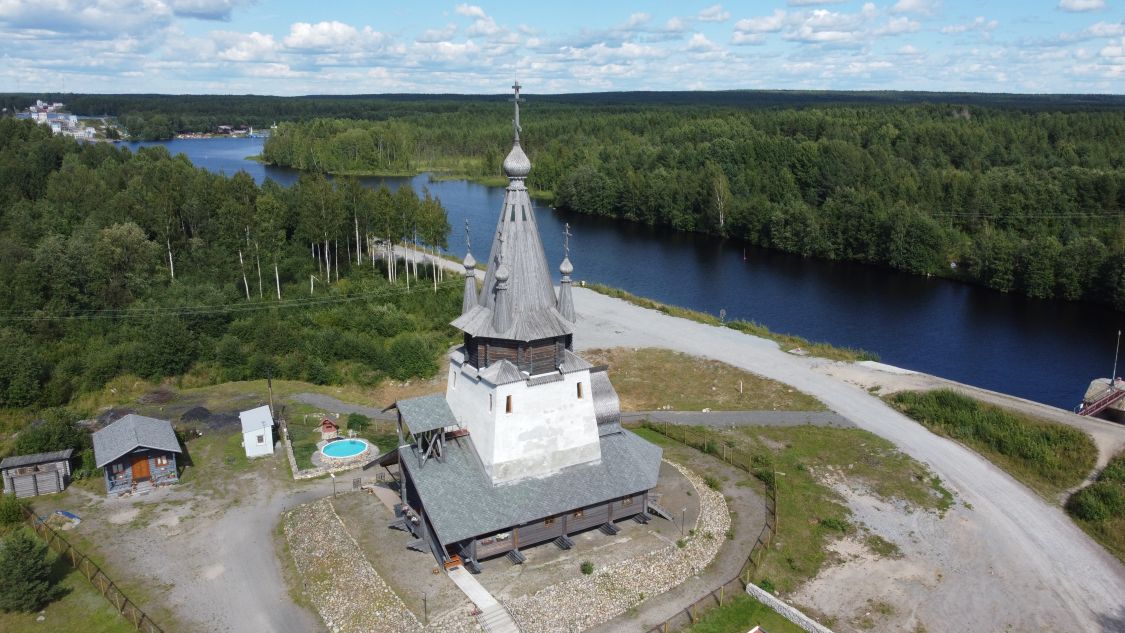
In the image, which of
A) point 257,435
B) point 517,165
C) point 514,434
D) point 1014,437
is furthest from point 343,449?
point 1014,437

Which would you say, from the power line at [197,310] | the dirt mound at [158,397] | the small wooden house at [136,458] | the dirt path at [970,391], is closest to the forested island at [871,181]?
the power line at [197,310]

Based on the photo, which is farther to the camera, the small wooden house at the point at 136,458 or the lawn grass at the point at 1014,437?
the lawn grass at the point at 1014,437

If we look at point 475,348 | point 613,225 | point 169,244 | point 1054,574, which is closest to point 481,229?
point 613,225

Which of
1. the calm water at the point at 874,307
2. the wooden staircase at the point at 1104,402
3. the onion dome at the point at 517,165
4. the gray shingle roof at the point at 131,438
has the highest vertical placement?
the onion dome at the point at 517,165

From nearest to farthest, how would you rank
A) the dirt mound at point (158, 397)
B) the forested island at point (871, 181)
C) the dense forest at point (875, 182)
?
the dirt mound at point (158, 397) < the dense forest at point (875, 182) < the forested island at point (871, 181)

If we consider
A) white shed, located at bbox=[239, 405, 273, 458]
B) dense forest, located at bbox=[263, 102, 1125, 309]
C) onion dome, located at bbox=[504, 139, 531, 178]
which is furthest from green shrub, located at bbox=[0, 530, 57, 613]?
dense forest, located at bbox=[263, 102, 1125, 309]

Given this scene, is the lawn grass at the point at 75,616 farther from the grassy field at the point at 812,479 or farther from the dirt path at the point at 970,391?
the dirt path at the point at 970,391

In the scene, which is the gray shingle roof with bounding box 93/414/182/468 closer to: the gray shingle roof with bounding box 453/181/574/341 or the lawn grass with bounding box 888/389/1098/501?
the gray shingle roof with bounding box 453/181/574/341

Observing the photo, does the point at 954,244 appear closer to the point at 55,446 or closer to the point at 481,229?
the point at 481,229
